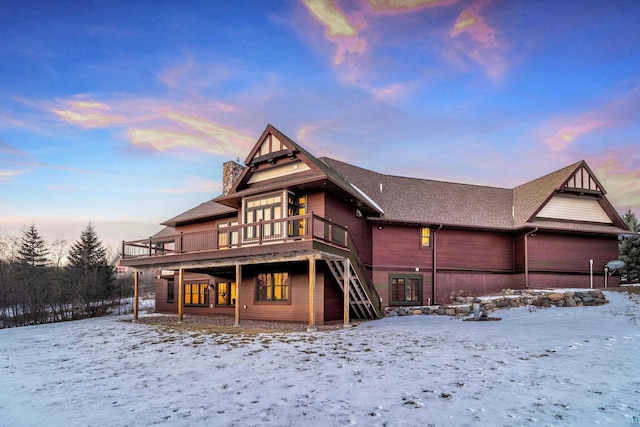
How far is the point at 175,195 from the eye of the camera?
111 ft

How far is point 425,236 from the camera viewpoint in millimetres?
23047

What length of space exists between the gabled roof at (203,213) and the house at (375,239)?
14cm

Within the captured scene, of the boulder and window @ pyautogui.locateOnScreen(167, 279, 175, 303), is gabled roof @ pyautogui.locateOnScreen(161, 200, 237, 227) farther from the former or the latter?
the boulder

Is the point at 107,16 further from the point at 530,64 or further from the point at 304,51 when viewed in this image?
the point at 530,64

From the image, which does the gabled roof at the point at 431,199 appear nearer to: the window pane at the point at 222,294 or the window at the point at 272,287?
the window at the point at 272,287

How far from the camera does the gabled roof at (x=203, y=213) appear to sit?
23.6 metres

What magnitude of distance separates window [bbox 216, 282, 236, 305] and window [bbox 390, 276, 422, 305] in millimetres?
9853

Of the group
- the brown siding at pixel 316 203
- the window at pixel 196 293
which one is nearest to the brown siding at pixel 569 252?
the brown siding at pixel 316 203

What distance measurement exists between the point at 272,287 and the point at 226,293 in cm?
603

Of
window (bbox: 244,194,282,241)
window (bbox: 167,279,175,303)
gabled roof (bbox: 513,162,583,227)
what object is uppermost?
gabled roof (bbox: 513,162,583,227)

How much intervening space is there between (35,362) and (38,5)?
12223 millimetres

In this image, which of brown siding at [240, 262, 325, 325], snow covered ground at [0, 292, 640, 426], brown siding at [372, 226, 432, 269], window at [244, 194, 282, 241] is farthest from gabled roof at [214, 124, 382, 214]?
snow covered ground at [0, 292, 640, 426]

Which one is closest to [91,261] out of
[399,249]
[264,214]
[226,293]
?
[226,293]

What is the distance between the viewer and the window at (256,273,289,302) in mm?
17938
